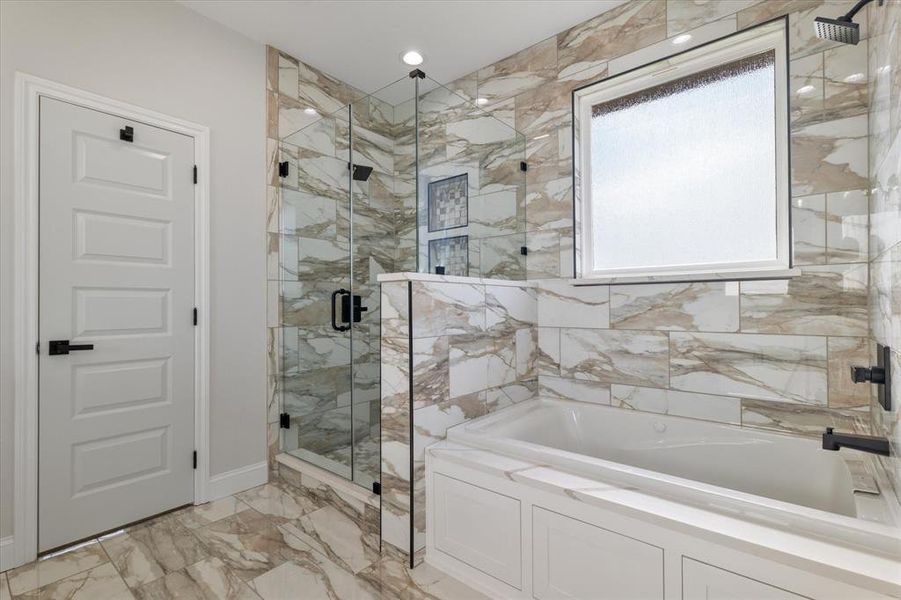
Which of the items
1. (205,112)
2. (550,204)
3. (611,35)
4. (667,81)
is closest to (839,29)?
(667,81)

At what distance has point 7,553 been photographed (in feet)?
5.92

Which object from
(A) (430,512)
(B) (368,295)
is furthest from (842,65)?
(A) (430,512)

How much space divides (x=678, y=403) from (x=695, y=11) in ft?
6.79

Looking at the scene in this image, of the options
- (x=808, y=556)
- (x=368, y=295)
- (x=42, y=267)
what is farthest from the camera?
(x=368, y=295)

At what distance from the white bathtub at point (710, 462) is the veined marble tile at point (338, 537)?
660 mm

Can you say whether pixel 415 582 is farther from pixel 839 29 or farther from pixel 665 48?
pixel 665 48

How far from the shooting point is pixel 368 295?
2.44 m

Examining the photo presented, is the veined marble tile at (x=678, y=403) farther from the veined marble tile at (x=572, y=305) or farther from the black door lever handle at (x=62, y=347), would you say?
the black door lever handle at (x=62, y=347)

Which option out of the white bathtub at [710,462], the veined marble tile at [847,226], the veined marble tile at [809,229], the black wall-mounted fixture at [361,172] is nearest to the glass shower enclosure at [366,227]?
the black wall-mounted fixture at [361,172]

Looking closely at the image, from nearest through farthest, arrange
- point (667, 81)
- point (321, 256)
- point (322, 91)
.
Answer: point (667, 81) → point (321, 256) → point (322, 91)

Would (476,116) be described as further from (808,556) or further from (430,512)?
(808,556)

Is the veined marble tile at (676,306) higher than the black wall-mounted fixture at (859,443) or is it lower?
higher

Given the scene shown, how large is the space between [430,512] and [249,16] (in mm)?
2948

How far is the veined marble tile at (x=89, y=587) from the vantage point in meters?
1.65
